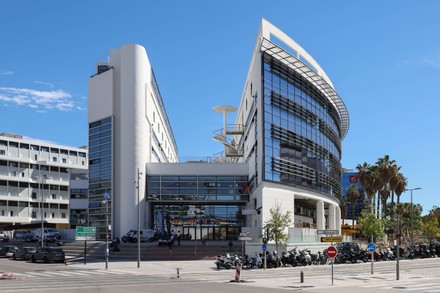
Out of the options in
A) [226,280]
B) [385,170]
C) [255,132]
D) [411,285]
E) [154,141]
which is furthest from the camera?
[385,170]

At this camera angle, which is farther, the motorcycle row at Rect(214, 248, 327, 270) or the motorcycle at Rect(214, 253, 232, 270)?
the motorcycle row at Rect(214, 248, 327, 270)

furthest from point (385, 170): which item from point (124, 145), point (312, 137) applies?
point (124, 145)

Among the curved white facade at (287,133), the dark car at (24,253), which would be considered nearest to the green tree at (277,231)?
the curved white facade at (287,133)

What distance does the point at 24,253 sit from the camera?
5634 cm

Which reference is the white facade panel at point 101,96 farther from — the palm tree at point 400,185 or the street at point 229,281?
the palm tree at point 400,185

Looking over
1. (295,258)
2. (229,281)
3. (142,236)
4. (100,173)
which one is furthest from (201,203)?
(229,281)

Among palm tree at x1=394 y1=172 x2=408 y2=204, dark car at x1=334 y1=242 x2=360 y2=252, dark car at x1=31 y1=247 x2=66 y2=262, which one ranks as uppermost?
palm tree at x1=394 y1=172 x2=408 y2=204

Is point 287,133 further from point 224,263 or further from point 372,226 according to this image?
point 224,263

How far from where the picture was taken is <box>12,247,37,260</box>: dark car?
182 feet

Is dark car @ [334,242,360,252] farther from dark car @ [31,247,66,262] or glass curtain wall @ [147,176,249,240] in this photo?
dark car @ [31,247,66,262]

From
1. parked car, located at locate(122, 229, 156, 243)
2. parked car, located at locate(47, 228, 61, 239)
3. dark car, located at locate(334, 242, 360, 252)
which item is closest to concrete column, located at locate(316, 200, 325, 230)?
dark car, located at locate(334, 242, 360, 252)

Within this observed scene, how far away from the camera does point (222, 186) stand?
75.1m

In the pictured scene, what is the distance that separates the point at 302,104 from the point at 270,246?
75.8 ft

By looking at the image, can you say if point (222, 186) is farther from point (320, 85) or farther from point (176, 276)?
point (176, 276)
